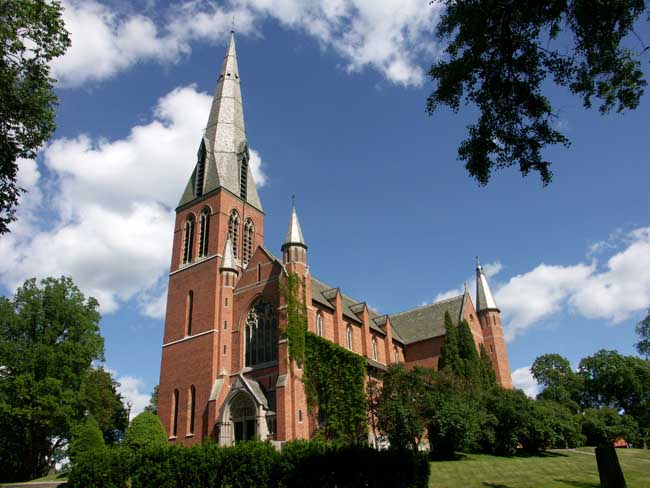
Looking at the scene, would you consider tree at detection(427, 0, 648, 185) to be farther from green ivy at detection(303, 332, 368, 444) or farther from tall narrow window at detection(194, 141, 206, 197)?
tall narrow window at detection(194, 141, 206, 197)

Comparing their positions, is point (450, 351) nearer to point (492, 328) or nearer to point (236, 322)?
point (492, 328)

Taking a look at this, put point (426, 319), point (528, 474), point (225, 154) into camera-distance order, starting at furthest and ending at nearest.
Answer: point (426, 319) < point (225, 154) < point (528, 474)

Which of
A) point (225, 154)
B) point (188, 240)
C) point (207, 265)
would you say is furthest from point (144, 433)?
point (225, 154)

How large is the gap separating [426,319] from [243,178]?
940 inches

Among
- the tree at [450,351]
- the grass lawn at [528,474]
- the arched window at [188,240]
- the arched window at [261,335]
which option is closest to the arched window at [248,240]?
the arched window at [188,240]

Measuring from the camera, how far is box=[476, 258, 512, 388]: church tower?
1946 inches

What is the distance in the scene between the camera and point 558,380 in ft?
232

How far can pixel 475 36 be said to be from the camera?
11.2m

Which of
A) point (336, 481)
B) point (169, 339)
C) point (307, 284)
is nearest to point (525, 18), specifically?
point (336, 481)

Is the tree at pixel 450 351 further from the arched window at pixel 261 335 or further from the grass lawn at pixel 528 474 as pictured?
the arched window at pixel 261 335

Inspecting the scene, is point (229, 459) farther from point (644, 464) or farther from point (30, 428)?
point (30, 428)

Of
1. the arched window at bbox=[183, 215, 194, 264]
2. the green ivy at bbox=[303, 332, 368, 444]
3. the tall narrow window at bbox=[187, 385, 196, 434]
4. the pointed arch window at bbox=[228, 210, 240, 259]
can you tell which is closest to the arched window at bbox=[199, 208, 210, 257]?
the arched window at bbox=[183, 215, 194, 264]

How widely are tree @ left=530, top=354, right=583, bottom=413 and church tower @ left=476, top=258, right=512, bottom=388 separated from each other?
2067 cm

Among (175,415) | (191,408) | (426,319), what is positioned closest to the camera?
(191,408)
